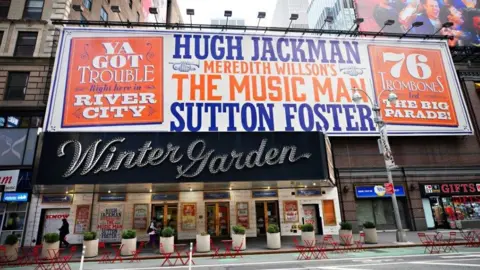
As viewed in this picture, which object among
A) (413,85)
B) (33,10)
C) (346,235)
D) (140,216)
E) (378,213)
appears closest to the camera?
(346,235)

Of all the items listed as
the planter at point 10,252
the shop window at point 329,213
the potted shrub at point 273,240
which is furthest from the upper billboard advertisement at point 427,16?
the planter at point 10,252

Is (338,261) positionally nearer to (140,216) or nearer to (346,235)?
(346,235)

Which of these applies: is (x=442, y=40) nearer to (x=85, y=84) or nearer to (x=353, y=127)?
(x=353, y=127)

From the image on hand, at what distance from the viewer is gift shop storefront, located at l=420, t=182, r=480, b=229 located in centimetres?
2405

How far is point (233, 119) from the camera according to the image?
23.6 meters

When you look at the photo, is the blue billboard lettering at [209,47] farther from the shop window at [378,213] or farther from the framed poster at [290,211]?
the shop window at [378,213]

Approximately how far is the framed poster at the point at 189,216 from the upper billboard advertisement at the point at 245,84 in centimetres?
591

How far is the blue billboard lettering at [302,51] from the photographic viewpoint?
86.7 feet

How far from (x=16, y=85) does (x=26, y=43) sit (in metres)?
3.71

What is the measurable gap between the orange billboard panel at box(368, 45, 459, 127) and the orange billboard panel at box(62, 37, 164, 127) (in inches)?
756

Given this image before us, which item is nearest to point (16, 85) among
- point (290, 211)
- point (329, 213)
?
point (290, 211)

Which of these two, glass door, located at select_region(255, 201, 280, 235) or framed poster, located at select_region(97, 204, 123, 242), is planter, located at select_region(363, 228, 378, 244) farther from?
framed poster, located at select_region(97, 204, 123, 242)

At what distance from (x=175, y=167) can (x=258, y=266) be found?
7.95m

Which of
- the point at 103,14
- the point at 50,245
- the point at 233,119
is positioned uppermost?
the point at 103,14
